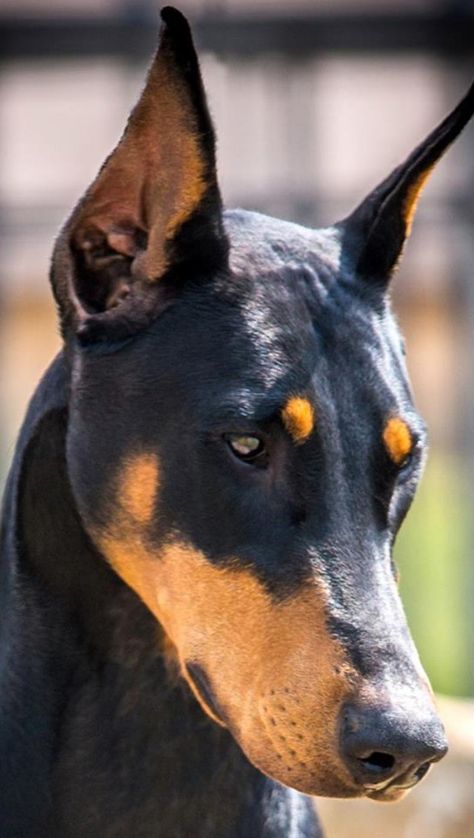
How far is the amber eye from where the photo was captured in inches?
104

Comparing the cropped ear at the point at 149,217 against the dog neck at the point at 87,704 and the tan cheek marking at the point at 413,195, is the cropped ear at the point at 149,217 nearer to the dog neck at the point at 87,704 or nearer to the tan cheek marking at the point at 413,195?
the dog neck at the point at 87,704

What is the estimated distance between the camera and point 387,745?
2.39 metres

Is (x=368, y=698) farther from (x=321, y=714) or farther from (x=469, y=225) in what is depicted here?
(x=469, y=225)

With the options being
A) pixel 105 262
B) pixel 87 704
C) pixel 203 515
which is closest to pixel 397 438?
pixel 203 515

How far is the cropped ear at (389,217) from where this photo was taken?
2936mm

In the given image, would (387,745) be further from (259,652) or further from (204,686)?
(204,686)

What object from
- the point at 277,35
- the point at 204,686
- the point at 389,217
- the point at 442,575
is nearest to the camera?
the point at 204,686

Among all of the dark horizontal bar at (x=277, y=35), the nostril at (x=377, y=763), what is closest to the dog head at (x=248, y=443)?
the nostril at (x=377, y=763)

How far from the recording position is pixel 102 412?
279cm

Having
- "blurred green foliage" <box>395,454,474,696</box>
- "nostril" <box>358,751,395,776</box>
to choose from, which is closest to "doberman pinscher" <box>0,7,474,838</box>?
"nostril" <box>358,751,395,776</box>

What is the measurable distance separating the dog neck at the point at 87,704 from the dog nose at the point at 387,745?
55cm

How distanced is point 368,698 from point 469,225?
5.83 meters

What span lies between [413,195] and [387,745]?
1.05 m

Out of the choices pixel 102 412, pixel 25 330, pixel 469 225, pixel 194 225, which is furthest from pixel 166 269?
pixel 25 330
